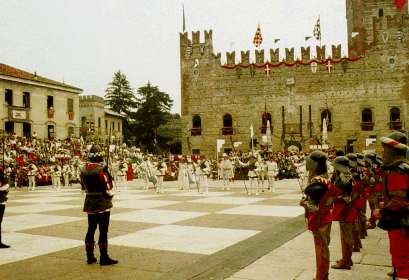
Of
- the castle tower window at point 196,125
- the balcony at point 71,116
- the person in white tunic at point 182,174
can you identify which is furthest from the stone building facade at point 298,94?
the person in white tunic at point 182,174

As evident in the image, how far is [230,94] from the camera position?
4891 cm

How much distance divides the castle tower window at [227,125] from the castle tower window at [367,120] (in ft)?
45.6

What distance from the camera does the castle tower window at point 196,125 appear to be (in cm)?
4984

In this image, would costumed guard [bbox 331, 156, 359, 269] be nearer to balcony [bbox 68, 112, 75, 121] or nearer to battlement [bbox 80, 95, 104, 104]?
balcony [bbox 68, 112, 75, 121]

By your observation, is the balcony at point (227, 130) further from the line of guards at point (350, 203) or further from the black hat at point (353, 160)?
the line of guards at point (350, 203)

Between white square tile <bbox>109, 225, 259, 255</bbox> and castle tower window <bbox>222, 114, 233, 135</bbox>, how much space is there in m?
38.5

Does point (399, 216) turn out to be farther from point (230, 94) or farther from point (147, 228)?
point (230, 94)

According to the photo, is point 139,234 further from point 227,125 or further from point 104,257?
point 227,125

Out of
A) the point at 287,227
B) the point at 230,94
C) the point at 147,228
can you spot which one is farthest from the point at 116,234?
the point at 230,94

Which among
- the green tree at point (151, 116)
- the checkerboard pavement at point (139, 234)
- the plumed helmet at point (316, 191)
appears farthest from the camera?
the green tree at point (151, 116)

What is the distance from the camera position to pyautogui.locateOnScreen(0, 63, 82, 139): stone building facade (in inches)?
1646

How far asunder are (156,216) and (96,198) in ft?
17.8

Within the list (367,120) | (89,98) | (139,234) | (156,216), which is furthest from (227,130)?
(139,234)

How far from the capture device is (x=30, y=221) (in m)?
11.9
